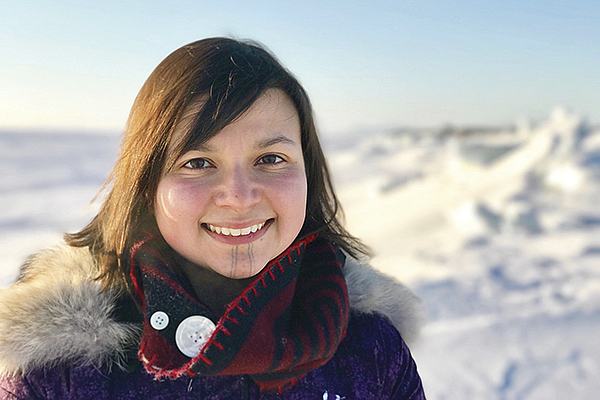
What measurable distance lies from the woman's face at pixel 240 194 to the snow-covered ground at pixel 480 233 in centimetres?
44

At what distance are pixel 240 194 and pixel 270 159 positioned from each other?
14 cm

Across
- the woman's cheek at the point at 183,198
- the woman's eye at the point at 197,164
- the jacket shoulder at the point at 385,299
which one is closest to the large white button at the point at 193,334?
the woman's cheek at the point at 183,198

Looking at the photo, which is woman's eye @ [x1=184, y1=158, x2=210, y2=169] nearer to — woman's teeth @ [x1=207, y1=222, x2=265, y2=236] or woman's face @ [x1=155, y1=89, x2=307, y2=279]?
woman's face @ [x1=155, y1=89, x2=307, y2=279]

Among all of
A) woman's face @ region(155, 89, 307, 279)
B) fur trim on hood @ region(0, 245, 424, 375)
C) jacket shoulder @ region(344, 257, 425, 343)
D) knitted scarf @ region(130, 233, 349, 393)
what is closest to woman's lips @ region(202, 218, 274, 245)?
woman's face @ region(155, 89, 307, 279)

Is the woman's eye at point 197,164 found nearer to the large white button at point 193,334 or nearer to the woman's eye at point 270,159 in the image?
the woman's eye at point 270,159

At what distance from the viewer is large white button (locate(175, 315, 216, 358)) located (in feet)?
3.65

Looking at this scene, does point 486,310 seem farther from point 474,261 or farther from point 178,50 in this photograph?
point 178,50

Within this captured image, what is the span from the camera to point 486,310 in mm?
3711

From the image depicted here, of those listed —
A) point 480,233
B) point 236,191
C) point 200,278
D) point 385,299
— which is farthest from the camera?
point 480,233

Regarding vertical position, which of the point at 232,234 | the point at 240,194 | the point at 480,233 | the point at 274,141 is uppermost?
the point at 274,141

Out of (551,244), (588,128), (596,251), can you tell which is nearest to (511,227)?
(551,244)

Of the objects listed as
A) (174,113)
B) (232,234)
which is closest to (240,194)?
(232,234)

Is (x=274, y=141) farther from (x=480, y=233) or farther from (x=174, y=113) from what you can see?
(x=480, y=233)

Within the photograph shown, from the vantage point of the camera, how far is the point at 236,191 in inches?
43.8
